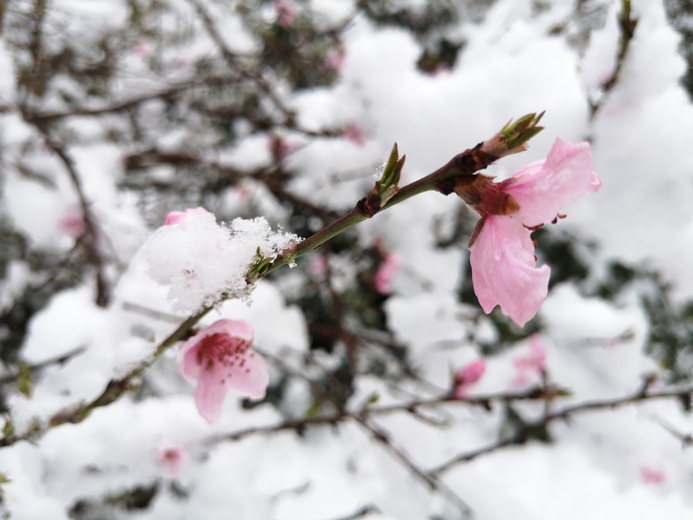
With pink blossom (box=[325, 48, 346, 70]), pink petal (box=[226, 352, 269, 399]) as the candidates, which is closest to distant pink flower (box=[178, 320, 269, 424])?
pink petal (box=[226, 352, 269, 399])

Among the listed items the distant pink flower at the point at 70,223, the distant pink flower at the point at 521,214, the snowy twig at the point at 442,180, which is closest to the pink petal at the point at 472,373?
the distant pink flower at the point at 521,214

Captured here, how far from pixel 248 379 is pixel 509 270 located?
1.31 ft

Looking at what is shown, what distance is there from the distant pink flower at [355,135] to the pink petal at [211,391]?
56.6 inches

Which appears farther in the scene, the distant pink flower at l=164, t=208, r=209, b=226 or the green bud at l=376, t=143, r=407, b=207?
the distant pink flower at l=164, t=208, r=209, b=226

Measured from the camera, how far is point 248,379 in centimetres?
70

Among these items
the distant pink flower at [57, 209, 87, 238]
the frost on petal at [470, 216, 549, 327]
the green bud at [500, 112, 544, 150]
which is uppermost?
the distant pink flower at [57, 209, 87, 238]

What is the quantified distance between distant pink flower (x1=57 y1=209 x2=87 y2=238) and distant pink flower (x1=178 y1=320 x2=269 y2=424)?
113cm

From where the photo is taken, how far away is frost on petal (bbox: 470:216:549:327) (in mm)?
465

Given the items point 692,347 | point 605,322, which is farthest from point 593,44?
point 692,347

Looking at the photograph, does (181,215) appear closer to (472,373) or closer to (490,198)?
(490,198)

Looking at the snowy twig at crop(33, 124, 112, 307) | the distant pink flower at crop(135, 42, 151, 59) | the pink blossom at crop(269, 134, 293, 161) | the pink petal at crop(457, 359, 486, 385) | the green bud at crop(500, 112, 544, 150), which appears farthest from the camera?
the distant pink flower at crop(135, 42, 151, 59)

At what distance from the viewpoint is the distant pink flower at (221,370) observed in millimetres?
657

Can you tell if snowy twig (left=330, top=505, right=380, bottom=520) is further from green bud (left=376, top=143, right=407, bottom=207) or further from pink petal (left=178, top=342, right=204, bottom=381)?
green bud (left=376, top=143, right=407, bottom=207)

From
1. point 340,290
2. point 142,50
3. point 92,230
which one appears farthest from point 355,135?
point 142,50
